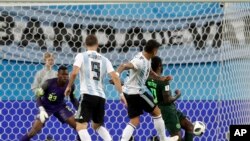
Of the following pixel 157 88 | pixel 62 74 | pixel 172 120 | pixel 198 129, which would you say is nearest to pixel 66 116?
pixel 62 74

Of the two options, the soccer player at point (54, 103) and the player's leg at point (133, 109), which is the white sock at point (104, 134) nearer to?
the player's leg at point (133, 109)

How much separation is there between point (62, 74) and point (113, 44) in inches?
36.3

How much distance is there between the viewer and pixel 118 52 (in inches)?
401

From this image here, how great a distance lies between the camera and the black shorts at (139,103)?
8.87m

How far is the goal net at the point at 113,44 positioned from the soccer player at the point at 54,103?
0.31 meters

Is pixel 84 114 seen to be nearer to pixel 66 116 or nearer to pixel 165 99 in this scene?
pixel 165 99

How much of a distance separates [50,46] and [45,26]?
25 centimetres

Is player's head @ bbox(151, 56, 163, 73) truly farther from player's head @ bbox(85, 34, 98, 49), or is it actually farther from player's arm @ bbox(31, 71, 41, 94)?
player's arm @ bbox(31, 71, 41, 94)

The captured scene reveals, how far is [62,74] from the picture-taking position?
955 centimetres

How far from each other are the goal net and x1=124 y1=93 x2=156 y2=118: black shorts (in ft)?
3.92

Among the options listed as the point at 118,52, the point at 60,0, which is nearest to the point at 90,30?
the point at 118,52

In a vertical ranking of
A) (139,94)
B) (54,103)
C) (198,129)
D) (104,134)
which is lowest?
(198,129)

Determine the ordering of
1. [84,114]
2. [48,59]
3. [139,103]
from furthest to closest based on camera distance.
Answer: [48,59], [139,103], [84,114]

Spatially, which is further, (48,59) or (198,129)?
(48,59)
